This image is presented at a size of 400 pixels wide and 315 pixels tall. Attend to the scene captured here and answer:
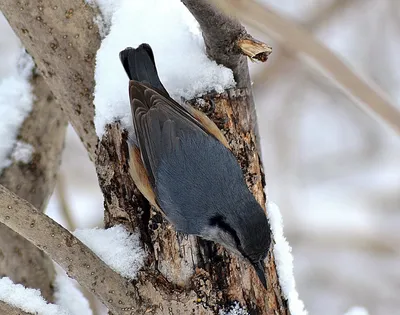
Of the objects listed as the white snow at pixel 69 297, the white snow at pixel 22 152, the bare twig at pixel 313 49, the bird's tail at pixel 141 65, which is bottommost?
the bare twig at pixel 313 49

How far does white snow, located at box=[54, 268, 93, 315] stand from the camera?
8.82 ft

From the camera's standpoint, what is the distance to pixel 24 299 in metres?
2.00

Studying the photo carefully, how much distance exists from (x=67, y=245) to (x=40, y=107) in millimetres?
1242

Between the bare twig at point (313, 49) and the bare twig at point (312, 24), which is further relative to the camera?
the bare twig at point (312, 24)

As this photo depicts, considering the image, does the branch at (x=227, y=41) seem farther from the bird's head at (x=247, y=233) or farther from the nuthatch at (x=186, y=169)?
the bird's head at (x=247, y=233)

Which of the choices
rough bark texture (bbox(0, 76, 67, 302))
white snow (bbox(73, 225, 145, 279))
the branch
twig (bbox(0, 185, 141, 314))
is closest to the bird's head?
white snow (bbox(73, 225, 145, 279))

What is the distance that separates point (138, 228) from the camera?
2314mm

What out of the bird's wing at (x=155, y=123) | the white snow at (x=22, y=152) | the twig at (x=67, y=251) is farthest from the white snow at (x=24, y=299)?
the white snow at (x=22, y=152)

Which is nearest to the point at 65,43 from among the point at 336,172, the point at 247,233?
the point at 247,233

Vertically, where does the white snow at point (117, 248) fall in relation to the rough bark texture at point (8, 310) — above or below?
above

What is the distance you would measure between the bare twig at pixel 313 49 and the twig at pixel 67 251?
118cm

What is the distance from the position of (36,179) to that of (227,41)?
1.17 metres

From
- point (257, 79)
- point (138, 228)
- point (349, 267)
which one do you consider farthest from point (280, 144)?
point (138, 228)

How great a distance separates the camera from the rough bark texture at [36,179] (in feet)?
9.34
